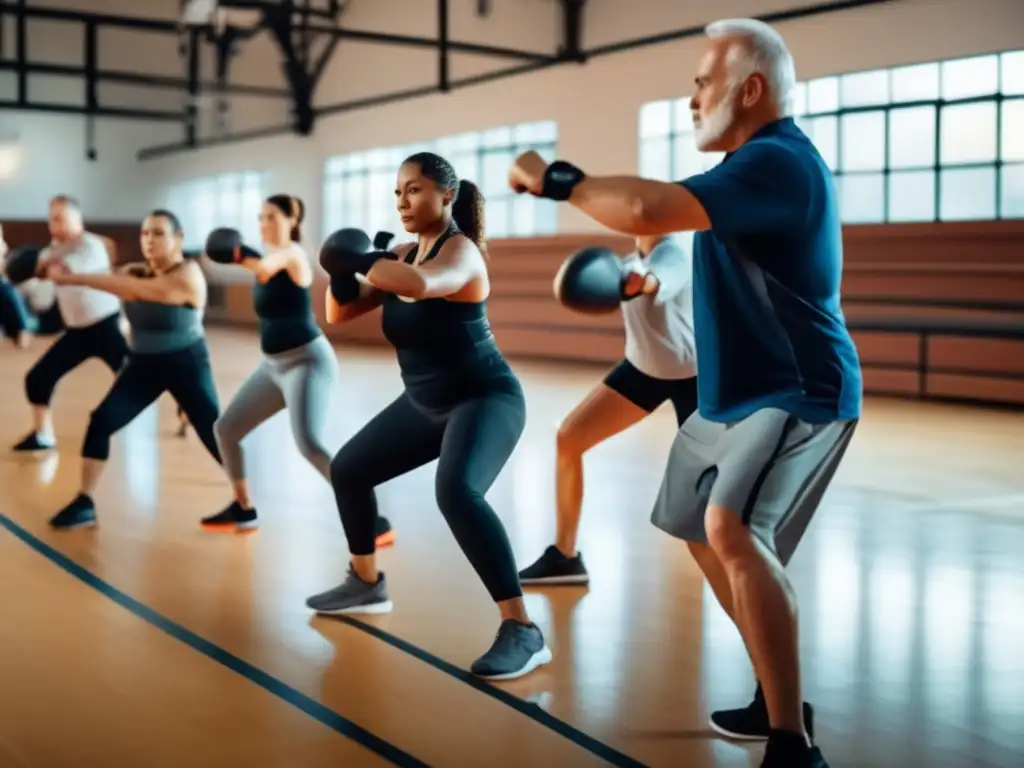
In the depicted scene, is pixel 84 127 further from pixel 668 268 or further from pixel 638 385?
pixel 668 268

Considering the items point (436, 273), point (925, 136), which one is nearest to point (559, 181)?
point (436, 273)

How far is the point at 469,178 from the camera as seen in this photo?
46.5 ft

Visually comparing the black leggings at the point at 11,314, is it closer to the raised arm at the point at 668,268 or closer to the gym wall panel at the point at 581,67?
the raised arm at the point at 668,268

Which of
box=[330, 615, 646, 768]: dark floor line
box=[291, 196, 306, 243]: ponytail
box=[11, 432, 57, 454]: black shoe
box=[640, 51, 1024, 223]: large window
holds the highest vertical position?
box=[640, 51, 1024, 223]: large window

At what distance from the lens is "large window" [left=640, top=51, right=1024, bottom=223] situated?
8.76 meters

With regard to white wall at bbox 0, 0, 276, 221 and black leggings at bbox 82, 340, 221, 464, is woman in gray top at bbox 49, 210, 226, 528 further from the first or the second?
white wall at bbox 0, 0, 276, 221

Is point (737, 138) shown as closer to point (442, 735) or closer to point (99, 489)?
point (442, 735)

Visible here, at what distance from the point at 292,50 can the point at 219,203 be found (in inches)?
224

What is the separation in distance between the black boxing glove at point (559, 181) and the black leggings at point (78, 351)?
4.30 m

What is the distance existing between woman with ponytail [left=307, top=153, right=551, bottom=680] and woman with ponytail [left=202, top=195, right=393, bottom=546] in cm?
100

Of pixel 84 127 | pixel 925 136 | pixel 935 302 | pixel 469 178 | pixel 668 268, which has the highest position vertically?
pixel 84 127

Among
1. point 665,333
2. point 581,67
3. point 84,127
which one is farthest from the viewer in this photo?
point 84,127

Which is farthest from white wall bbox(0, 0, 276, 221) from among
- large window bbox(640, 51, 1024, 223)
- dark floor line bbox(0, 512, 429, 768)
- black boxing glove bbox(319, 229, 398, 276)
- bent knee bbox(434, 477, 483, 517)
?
bent knee bbox(434, 477, 483, 517)

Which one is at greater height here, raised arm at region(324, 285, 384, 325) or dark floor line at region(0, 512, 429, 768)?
raised arm at region(324, 285, 384, 325)
